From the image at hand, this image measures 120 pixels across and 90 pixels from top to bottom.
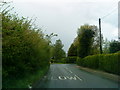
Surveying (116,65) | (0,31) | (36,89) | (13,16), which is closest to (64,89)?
(36,89)

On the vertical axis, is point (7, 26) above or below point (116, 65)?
above

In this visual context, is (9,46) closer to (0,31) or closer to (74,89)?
(0,31)

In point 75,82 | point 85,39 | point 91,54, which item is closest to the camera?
point 75,82

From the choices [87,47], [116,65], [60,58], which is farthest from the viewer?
[60,58]

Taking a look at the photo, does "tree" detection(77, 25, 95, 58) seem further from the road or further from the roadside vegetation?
the road

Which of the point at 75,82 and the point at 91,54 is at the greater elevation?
the point at 91,54

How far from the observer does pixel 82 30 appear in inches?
2021

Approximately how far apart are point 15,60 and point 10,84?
1.15m

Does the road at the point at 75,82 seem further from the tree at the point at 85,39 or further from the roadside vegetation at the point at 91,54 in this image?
the tree at the point at 85,39

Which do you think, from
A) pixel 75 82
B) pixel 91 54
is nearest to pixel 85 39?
pixel 91 54

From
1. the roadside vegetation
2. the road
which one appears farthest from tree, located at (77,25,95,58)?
the road

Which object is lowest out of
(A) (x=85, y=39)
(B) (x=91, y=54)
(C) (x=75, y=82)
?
(C) (x=75, y=82)

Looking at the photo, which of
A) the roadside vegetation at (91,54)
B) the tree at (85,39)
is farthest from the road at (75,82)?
the tree at (85,39)

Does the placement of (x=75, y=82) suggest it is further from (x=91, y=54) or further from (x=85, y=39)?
(x=91, y=54)
